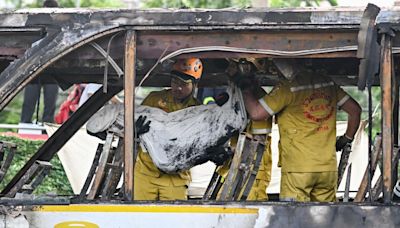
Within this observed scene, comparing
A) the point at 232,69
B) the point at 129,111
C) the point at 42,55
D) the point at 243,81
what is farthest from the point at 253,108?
the point at 42,55

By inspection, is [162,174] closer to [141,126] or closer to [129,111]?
[141,126]

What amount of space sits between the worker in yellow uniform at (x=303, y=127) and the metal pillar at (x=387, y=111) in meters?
0.96

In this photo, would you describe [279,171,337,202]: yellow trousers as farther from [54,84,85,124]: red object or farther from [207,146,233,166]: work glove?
[54,84,85,124]: red object

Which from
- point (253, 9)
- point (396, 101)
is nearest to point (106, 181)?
point (253, 9)

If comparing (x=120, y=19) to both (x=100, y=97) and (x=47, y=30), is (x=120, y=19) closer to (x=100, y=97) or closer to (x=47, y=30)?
(x=47, y=30)

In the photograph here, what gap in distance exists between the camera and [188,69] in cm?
634

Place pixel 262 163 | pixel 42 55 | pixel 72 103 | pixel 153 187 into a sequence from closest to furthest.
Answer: pixel 42 55, pixel 262 163, pixel 153 187, pixel 72 103

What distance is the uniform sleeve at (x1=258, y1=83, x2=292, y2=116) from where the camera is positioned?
19.7 feet

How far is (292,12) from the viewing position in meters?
5.20

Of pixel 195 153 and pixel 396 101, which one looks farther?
pixel 396 101

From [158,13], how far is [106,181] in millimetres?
1332

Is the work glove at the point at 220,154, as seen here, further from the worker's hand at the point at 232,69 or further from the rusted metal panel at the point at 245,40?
the rusted metal panel at the point at 245,40

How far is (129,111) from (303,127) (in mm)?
1342

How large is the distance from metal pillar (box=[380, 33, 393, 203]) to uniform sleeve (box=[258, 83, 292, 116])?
99 cm
